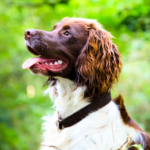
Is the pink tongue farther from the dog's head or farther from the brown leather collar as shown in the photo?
the brown leather collar

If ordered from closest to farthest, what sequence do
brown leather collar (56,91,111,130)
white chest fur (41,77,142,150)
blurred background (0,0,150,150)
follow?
white chest fur (41,77,142,150) < brown leather collar (56,91,111,130) < blurred background (0,0,150,150)

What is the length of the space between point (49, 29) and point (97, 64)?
4.16 meters

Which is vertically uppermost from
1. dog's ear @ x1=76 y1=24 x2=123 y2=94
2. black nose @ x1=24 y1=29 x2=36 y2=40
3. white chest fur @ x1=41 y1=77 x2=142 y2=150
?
black nose @ x1=24 y1=29 x2=36 y2=40

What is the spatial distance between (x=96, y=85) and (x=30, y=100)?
4350 mm

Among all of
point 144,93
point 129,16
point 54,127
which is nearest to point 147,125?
point 144,93

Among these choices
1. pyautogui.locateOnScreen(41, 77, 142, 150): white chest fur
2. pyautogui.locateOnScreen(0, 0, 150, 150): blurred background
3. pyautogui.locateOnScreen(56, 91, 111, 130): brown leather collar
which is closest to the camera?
pyautogui.locateOnScreen(41, 77, 142, 150): white chest fur

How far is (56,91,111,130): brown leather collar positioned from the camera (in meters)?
2.42

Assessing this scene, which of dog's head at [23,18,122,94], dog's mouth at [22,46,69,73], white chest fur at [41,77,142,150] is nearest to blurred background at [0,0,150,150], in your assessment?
dog's head at [23,18,122,94]

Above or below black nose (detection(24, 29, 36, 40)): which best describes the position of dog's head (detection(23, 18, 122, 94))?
below

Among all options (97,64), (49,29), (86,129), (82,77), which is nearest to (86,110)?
(86,129)

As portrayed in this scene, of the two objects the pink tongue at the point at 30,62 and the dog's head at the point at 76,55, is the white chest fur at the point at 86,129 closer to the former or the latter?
the dog's head at the point at 76,55

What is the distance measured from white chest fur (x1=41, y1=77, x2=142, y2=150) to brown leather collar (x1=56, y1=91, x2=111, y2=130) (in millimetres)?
38

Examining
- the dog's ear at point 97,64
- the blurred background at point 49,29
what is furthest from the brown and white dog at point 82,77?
the blurred background at point 49,29

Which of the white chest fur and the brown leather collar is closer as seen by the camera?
the white chest fur
